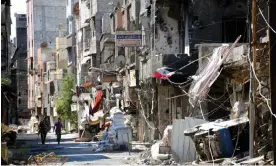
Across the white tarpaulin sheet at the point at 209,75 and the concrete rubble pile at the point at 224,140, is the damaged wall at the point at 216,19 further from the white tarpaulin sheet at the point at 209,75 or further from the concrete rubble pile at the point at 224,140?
the concrete rubble pile at the point at 224,140

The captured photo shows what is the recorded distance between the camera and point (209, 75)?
26.8m

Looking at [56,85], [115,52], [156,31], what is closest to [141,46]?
[156,31]

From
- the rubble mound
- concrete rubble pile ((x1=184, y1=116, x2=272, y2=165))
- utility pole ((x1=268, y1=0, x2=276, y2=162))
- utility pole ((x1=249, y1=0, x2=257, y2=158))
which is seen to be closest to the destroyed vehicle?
concrete rubble pile ((x1=184, y1=116, x2=272, y2=165))

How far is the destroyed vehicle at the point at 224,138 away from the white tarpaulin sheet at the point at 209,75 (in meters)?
3.01

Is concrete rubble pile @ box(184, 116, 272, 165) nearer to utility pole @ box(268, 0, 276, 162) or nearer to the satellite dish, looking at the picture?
utility pole @ box(268, 0, 276, 162)

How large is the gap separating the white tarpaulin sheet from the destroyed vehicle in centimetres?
301

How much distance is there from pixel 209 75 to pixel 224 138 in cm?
408

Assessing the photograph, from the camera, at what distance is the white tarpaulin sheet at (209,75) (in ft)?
87.2

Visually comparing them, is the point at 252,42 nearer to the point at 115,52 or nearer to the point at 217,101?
the point at 217,101

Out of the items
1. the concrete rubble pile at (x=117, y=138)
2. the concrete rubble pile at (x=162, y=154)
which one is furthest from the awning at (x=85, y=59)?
the concrete rubble pile at (x=162, y=154)

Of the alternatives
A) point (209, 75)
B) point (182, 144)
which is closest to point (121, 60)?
point (209, 75)

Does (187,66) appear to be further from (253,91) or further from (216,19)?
(253,91)

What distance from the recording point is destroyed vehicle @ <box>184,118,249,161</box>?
75.9 ft

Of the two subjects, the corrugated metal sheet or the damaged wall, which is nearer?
the corrugated metal sheet
